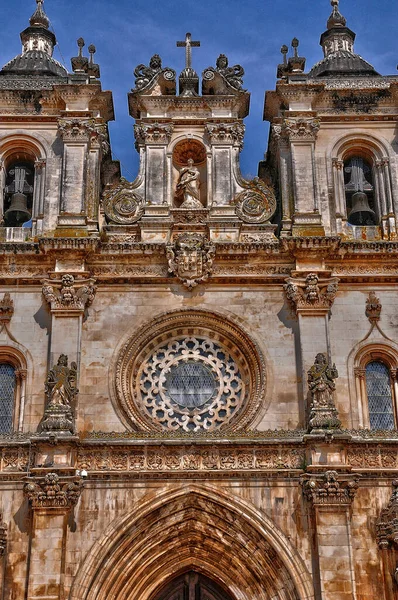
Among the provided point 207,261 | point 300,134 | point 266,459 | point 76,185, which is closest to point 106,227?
point 76,185

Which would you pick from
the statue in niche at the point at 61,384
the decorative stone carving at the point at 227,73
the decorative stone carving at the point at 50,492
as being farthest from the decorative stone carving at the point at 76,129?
the decorative stone carving at the point at 50,492

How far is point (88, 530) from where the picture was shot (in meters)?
18.8

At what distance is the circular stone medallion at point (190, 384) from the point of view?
2103cm

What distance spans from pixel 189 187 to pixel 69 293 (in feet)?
13.8

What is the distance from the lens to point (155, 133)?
2355cm

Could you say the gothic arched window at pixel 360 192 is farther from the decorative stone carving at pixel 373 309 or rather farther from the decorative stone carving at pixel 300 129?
the decorative stone carving at pixel 373 309

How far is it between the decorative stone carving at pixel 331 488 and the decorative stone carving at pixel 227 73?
1050cm

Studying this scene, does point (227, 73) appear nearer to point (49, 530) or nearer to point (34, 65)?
point (34, 65)

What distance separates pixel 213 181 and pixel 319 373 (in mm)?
5956

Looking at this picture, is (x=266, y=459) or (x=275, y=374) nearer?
(x=266, y=459)

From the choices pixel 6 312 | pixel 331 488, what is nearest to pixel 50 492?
pixel 6 312

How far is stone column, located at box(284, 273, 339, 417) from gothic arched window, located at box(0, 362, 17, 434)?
20.8ft

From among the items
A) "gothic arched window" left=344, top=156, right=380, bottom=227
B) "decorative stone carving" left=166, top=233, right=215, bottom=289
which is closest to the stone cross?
"gothic arched window" left=344, top=156, right=380, bottom=227

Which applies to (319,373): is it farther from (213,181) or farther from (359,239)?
(213,181)
